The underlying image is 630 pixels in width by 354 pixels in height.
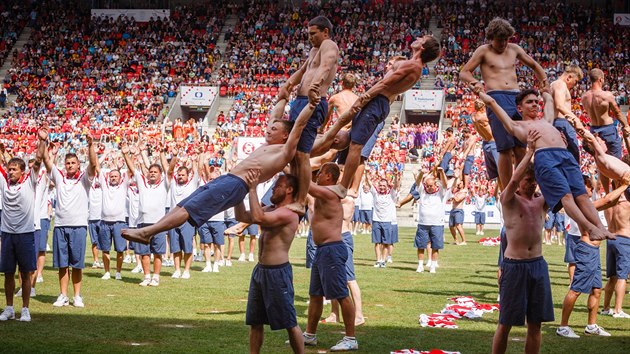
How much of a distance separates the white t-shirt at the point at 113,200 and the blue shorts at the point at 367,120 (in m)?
8.78

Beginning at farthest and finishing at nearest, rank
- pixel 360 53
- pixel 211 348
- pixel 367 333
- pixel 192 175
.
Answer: pixel 360 53, pixel 192 175, pixel 367 333, pixel 211 348

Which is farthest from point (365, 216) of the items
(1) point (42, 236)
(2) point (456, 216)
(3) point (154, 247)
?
(1) point (42, 236)

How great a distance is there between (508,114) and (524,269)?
2338 millimetres

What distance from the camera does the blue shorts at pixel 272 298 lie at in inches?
336

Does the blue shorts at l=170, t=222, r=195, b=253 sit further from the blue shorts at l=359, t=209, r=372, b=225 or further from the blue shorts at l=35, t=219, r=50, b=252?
the blue shorts at l=359, t=209, r=372, b=225

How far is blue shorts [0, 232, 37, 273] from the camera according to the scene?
1198cm

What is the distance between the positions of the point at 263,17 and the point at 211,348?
49873mm

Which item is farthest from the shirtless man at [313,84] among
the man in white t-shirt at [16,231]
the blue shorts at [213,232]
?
the blue shorts at [213,232]

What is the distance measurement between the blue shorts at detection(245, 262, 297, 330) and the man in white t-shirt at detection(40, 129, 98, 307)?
540 cm

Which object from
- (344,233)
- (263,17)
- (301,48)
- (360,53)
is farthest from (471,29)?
(344,233)

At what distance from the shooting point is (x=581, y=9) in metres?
54.4

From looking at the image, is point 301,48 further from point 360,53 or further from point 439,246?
point 439,246

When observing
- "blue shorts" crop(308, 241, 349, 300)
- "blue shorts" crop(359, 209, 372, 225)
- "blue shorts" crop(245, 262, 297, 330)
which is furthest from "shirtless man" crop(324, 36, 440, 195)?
"blue shorts" crop(359, 209, 372, 225)

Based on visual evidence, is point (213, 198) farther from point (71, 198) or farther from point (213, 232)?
point (213, 232)
